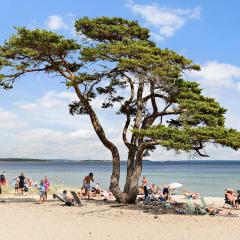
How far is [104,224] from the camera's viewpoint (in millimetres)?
14438

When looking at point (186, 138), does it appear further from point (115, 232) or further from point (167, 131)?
point (115, 232)

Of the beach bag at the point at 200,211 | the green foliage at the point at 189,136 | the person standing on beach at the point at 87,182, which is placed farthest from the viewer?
the person standing on beach at the point at 87,182

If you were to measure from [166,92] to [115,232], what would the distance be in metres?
8.22

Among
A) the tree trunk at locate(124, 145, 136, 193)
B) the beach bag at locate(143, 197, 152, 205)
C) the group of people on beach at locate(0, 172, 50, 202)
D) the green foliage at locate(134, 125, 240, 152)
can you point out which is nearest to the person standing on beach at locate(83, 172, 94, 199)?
the group of people on beach at locate(0, 172, 50, 202)

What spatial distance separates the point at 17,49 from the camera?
19.4m

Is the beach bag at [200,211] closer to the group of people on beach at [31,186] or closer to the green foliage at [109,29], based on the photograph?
the group of people on beach at [31,186]

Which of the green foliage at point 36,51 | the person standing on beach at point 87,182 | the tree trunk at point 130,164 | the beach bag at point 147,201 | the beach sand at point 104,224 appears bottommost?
the beach sand at point 104,224

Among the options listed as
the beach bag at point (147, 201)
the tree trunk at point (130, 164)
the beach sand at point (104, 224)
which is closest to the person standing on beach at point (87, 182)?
the tree trunk at point (130, 164)

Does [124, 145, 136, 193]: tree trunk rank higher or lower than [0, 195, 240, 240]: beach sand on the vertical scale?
Answer: higher

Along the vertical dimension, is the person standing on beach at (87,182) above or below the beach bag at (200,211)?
above

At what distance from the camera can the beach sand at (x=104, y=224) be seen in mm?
12422

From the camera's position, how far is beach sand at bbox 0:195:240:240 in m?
12.4

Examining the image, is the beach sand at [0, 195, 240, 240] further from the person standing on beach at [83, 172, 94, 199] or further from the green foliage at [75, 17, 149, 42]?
the green foliage at [75, 17, 149, 42]

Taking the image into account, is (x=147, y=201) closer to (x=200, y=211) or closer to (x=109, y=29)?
(x=200, y=211)
